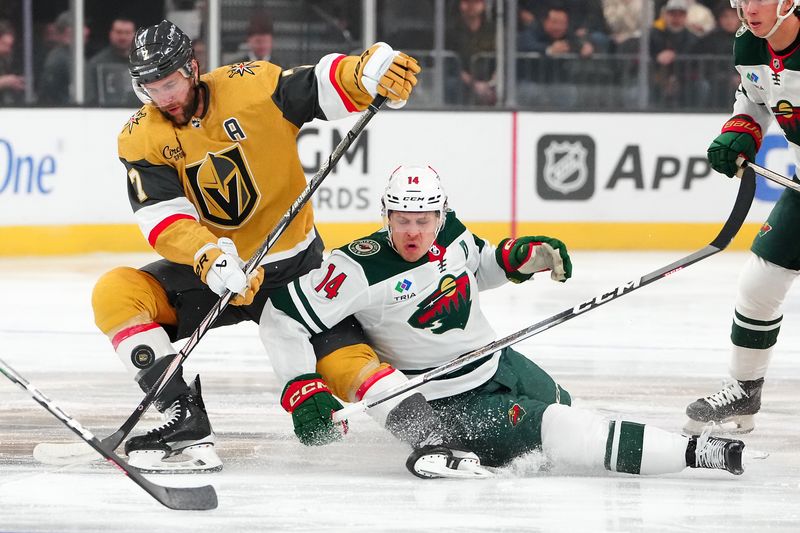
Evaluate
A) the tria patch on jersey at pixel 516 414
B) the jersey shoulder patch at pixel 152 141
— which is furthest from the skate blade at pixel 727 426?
the jersey shoulder patch at pixel 152 141

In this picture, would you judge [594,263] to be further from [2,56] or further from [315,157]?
[2,56]

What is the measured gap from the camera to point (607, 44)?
840 cm

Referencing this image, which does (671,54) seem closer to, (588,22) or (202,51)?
(588,22)

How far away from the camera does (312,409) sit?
10.4 ft

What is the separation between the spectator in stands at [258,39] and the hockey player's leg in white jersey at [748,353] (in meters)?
4.79

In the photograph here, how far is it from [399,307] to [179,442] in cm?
63

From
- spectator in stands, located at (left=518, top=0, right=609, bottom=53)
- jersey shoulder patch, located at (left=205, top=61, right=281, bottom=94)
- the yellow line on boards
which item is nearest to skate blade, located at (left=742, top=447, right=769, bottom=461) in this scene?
jersey shoulder patch, located at (left=205, top=61, right=281, bottom=94)

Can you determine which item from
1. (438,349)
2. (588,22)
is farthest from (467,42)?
(438,349)

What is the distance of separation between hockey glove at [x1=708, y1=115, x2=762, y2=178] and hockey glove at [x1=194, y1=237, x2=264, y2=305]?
4.23 feet

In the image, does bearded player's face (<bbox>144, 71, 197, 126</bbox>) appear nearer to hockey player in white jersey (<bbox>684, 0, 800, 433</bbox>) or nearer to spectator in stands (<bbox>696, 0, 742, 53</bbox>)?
hockey player in white jersey (<bbox>684, 0, 800, 433</bbox>)

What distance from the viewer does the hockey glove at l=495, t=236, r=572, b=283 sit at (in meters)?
3.44

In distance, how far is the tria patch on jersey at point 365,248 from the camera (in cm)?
340

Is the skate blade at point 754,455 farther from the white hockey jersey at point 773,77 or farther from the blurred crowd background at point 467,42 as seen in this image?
the blurred crowd background at point 467,42

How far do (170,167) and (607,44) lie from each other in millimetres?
5414
